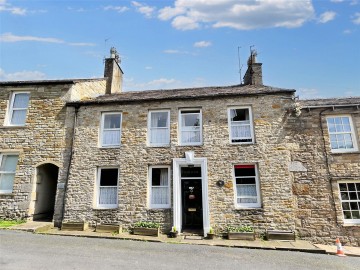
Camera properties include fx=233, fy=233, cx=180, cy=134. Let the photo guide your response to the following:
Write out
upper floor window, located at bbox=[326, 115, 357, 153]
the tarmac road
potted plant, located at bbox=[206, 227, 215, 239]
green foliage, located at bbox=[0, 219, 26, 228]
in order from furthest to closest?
1. upper floor window, located at bbox=[326, 115, 357, 153]
2. green foliage, located at bbox=[0, 219, 26, 228]
3. potted plant, located at bbox=[206, 227, 215, 239]
4. the tarmac road

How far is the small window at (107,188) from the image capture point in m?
11.4

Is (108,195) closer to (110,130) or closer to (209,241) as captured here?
(110,130)

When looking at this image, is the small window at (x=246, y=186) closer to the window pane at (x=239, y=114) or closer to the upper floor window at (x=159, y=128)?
Result: the window pane at (x=239, y=114)

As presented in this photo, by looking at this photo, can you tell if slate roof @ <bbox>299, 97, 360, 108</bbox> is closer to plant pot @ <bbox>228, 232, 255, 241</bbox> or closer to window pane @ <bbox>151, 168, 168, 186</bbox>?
plant pot @ <bbox>228, 232, 255, 241</bbox>

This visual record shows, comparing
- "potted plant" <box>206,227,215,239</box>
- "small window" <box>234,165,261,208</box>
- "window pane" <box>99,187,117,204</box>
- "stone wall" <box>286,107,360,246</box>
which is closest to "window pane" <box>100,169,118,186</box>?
"window pane" <box>99,187,117,204</box>

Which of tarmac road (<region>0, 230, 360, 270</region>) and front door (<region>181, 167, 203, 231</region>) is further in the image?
front door (<region>181, 167, 203, 231</region>)

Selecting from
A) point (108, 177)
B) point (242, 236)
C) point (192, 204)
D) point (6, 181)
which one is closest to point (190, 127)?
point (192, 204)

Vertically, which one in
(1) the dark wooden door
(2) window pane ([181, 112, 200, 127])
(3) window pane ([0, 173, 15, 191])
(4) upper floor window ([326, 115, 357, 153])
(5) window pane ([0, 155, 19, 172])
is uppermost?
(2) window pane ([181, 112, 200, 127])

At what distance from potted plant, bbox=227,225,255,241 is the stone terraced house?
0.30 meters

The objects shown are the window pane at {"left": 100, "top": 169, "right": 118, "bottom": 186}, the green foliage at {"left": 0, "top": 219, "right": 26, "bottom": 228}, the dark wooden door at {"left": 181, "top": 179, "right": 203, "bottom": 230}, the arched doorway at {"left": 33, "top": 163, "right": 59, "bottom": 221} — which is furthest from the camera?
the arched doorway at {"left": 33, "top": 163, "right": 59, "bottom": 221}

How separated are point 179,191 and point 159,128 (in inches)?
130

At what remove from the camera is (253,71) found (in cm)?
1480

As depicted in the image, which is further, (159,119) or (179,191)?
(159,119)

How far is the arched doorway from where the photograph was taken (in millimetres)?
11898
